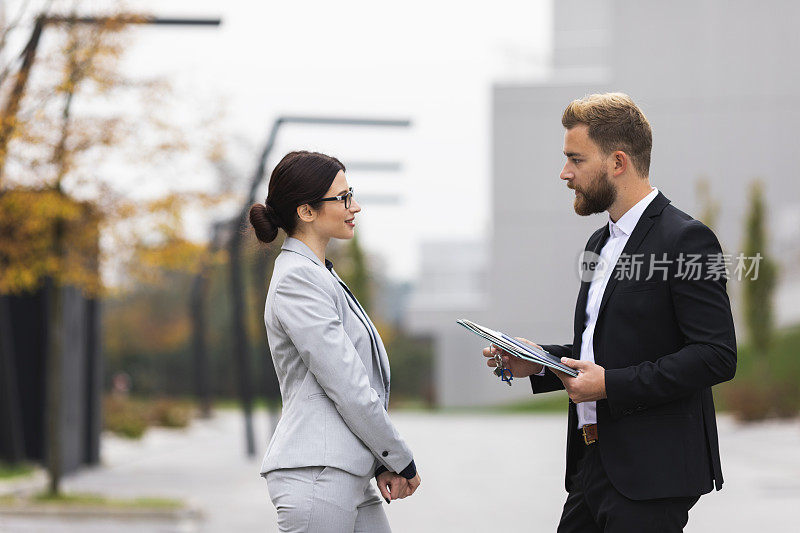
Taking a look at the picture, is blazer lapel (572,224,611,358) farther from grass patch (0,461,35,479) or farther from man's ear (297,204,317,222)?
grass patch (0,461,35,479)

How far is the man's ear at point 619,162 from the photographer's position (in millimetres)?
3311

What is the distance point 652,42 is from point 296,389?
3457cm

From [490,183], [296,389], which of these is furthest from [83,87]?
[490,183]

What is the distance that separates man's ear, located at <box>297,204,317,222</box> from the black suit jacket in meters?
0.94

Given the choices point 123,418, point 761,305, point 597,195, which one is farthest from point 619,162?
point 761,305

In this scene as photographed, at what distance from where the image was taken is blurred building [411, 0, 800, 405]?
34.8 metres

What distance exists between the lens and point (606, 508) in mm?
3270

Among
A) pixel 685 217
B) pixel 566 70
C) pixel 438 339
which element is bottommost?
pixel 438 339

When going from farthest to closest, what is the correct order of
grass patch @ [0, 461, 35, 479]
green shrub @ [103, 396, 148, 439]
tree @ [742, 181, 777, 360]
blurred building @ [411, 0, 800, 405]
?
blurred building @ [411, 0, 800, 405]
tree @ [742, 181, 777, 360]
green shrub @ [103, 396, 148, 439]
grass patch @ [0, 461, 35, 479]

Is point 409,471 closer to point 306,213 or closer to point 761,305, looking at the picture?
point 306,213

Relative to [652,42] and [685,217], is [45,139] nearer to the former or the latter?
[685,217]

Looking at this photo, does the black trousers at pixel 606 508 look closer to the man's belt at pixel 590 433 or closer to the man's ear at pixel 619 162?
Answer: the man's belt at pixel 590 433

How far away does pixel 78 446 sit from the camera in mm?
14539

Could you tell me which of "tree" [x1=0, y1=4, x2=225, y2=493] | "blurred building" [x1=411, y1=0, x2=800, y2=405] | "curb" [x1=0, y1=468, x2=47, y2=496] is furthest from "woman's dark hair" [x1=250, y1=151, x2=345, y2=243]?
"blurred building" [x1=411, y1=0, x2=800, y2=405]
